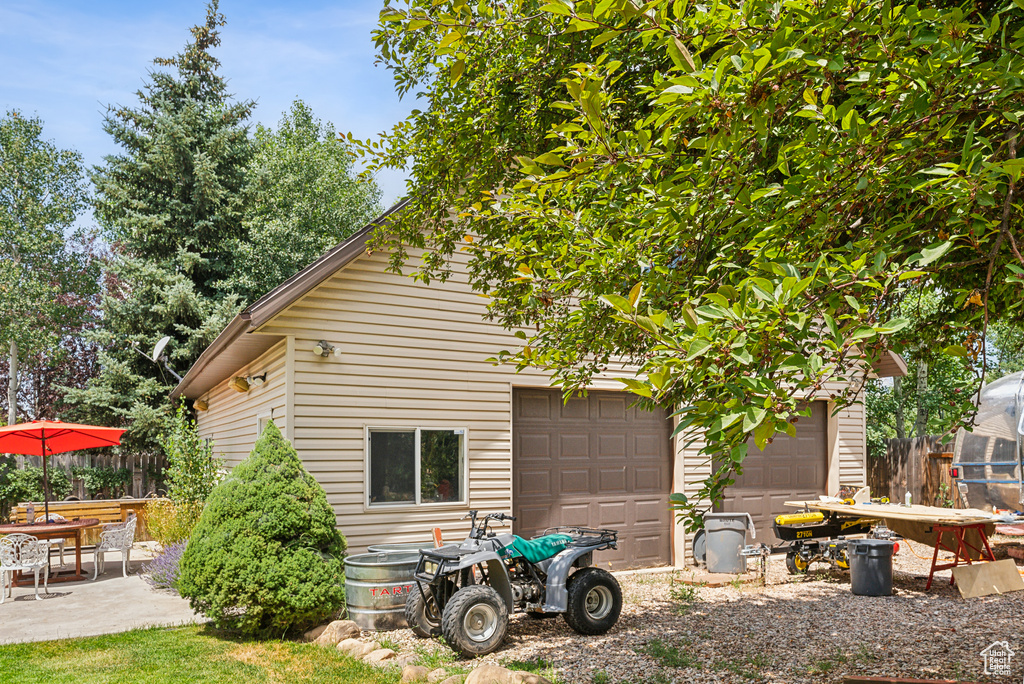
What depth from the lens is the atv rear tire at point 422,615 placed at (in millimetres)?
6691

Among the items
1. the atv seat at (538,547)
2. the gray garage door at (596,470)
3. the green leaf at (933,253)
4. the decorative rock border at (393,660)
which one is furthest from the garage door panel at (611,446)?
the green leaf at (933,253)

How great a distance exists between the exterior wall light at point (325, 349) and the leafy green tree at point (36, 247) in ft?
54.0

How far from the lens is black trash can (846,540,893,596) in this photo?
341 inches

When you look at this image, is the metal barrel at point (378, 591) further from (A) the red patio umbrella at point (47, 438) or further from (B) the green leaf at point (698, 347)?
(A) the red patio umbrella at point (47, 438)

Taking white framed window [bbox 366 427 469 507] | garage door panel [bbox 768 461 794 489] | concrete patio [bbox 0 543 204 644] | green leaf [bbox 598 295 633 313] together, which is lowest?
concrete patio [bbox 0 543 204 644]

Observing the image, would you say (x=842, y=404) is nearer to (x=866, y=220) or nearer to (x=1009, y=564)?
(x=866, y=220)

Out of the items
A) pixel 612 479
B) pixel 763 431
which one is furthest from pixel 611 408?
pixel 763 431

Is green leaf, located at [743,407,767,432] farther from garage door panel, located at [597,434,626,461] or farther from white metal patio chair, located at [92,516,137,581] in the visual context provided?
white metal patio chair, located at [92,516,137,581]

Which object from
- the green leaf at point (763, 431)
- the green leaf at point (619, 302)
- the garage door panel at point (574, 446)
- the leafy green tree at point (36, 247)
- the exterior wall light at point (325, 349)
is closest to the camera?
the green leaf at point (763, 431)

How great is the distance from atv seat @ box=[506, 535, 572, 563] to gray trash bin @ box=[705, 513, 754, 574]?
391 cm

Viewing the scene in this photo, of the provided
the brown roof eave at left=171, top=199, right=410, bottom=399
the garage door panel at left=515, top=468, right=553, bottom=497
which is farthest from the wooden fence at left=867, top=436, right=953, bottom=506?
the brown roof eave at left=171, top=199, right=410, bottom=399

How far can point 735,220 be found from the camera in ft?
11.4

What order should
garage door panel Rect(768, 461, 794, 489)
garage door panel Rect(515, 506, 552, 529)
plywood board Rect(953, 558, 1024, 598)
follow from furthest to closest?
garage door panel Rect(768, 461, 794, 489)
garage door panel Rect(515, 506, 552, 529)
plywood board Rect(953, 558, 1024, 598)

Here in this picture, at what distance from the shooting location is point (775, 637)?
6785 mm
